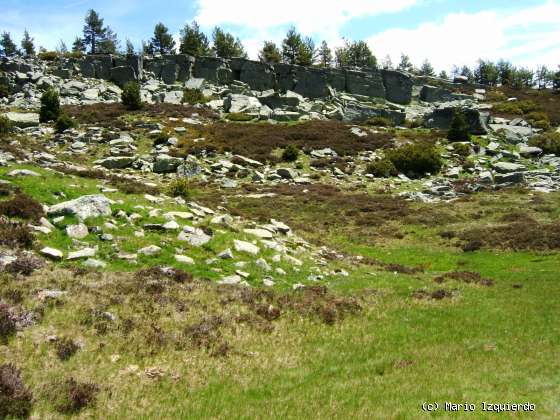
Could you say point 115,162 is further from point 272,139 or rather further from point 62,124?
point 272,139

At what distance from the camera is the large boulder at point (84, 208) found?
698 inches

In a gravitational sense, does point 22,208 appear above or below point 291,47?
below

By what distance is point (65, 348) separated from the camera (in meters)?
8.97

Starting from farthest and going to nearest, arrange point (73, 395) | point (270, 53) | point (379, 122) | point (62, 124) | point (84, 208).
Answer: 1. point (270, 53)
2. point (379, 122)
3. point (62, 124)
4. point (84, 208)
5. point (73, 395)

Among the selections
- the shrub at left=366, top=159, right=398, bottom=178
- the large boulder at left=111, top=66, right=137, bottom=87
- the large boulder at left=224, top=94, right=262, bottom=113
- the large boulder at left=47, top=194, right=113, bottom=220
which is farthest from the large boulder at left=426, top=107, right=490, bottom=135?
the large boulder at left=47, top=194, right=113, bottom=220

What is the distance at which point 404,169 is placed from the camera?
172ft

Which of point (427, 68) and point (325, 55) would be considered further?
point (427, 68)

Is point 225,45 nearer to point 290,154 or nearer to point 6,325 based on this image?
point 290,154

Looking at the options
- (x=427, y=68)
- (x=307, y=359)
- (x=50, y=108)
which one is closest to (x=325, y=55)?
(x=427, y=68)

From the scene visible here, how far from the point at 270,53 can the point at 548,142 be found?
239 ft

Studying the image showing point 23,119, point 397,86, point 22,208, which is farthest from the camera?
point 397,86

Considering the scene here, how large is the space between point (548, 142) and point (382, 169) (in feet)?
91.4

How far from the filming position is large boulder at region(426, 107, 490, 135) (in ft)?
216

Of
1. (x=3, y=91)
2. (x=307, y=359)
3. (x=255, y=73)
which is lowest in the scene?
(x=307, y=359)
